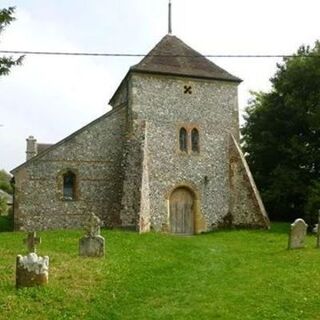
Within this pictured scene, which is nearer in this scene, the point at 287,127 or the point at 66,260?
the point at 66,260

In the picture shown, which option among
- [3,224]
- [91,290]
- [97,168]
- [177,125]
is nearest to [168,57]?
[177,125]

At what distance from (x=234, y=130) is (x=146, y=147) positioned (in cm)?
507

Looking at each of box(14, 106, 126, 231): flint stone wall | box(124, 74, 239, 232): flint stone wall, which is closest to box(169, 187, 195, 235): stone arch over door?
box(124, 74, 239, 232): flint stone wall

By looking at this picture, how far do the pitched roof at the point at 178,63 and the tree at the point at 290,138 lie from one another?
4.78 m

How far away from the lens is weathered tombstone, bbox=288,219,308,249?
683 inches

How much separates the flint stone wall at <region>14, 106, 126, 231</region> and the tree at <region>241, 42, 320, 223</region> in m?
9.67

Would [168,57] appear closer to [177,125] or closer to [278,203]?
[177,125]

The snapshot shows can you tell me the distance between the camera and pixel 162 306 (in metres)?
10.9

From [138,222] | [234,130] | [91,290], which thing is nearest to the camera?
[91,290]

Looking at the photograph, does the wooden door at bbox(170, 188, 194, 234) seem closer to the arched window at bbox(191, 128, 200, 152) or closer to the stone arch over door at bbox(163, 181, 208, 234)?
the stone arch over door at bbox(163, 181, 208, 234)

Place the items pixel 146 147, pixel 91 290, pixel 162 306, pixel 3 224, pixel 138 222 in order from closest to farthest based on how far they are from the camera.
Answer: pixel 162 306
pixel 91 290
pixel 138 222
pixel 146 147
pixel 3 224

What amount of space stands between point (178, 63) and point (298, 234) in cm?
1381

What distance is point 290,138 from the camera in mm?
32219

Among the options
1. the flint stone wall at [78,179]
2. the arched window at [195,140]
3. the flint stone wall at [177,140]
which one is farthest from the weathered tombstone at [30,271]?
the arched window at [195,140]
